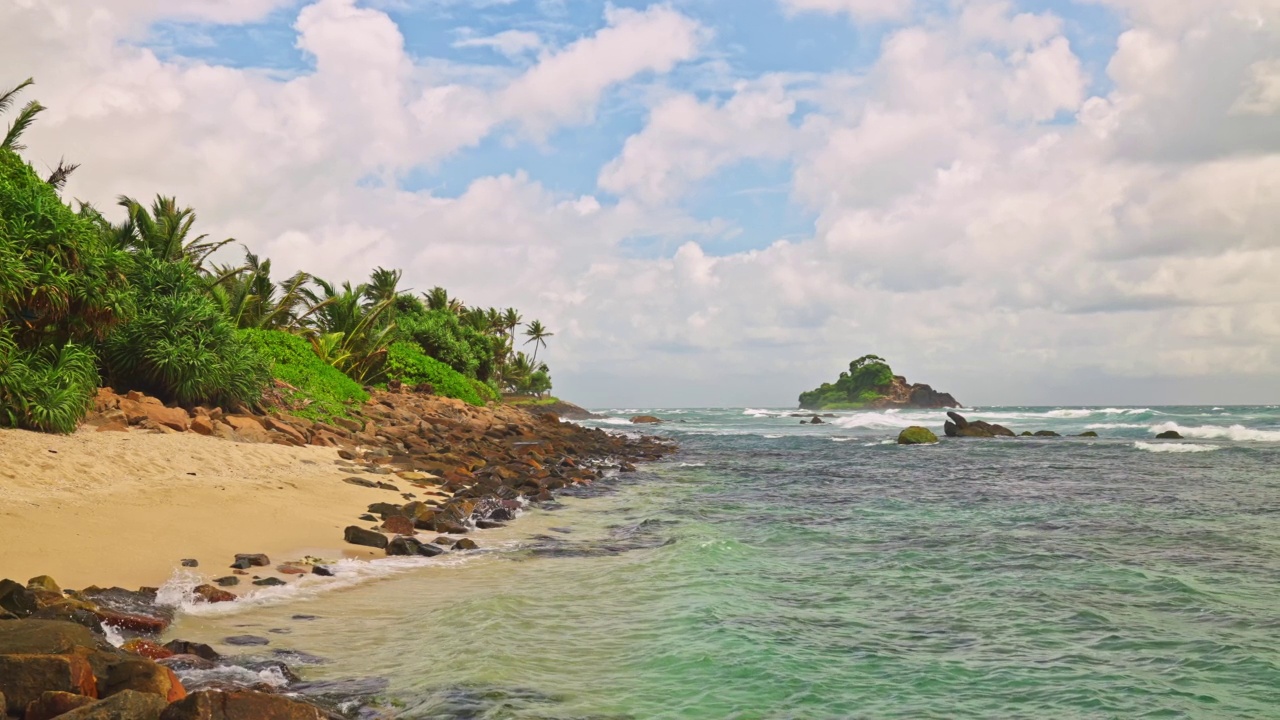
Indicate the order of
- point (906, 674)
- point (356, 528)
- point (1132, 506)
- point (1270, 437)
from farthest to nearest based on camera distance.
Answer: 1. point (1270, 437)
2. point (1132, 506)
3. point (356, 528)
4. point (906, 674)

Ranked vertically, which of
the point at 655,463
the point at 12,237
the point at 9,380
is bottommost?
the point at 655,463

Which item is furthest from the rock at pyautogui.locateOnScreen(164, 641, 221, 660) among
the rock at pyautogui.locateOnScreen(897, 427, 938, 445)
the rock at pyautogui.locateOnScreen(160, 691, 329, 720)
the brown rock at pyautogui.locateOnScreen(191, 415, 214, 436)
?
the rock at pyautogui.locateOnScreen(897, 427, 938, 445)

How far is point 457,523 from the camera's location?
42.6 feet

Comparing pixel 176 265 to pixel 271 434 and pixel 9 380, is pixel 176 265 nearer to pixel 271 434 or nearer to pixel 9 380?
pixel 271 434

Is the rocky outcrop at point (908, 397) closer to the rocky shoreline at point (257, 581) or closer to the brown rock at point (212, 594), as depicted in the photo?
the rocky shoreline at point (257, 581)

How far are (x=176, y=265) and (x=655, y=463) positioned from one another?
1683 cm

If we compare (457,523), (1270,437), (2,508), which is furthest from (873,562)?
(1270,437)

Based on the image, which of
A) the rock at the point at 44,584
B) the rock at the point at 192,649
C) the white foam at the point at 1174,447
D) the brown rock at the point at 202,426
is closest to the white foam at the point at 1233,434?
the white foam at the point at 1174,447

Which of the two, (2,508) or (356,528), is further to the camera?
(356,528)

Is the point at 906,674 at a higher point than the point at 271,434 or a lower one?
lower

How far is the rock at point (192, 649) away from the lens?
582 centimetres

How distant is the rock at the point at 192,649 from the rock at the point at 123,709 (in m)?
1.72

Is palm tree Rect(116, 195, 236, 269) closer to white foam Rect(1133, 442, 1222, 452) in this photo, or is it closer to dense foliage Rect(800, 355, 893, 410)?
white foam Rect(1133, 442, 1222, 452)

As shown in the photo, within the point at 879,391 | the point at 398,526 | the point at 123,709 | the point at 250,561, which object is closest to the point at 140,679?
the point at 123,709
